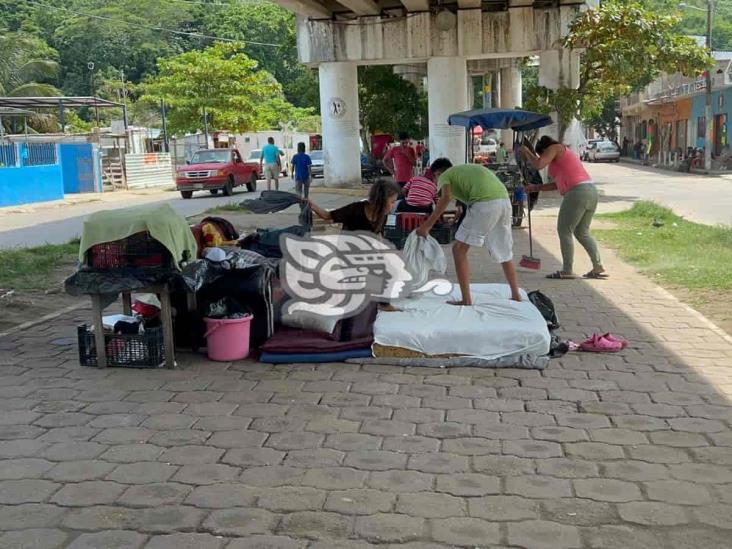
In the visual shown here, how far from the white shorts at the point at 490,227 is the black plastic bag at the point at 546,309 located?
451 millimetres

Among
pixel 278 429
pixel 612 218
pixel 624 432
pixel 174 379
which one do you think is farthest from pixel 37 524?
pixel 612 218

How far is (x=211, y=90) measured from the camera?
146ft

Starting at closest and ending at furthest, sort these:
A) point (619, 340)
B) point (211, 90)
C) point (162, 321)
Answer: point (162, 321)
point (619, 340)
point (211, 90)

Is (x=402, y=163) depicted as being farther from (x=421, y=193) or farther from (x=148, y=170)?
(x=148, y=170)

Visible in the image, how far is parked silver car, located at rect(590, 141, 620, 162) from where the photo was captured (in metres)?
51.3

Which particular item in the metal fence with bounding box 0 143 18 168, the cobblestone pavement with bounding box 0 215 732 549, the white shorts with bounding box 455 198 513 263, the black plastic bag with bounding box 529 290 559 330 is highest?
the metal fence with bounding box 0 143 18 168

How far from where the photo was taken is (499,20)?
2281cm

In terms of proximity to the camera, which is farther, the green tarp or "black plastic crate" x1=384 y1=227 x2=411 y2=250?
"black plastic crate" x1=384 y1=227 x2=411 y2=250

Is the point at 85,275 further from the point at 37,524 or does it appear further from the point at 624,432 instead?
the point at 624,432

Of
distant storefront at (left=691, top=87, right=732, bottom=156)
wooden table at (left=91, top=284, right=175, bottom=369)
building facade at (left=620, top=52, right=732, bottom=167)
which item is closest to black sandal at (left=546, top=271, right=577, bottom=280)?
wooden table at (left=91, top=284, right=175, bottom=369)

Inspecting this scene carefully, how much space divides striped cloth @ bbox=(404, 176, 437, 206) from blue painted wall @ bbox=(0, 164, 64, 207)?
17.3 metres

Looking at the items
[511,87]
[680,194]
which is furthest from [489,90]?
[680,194]

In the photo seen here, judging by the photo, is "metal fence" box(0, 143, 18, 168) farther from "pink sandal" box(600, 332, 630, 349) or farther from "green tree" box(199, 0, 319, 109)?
"green tree" box(199, 0, 319, 109)

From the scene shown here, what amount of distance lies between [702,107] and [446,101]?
2459cm
